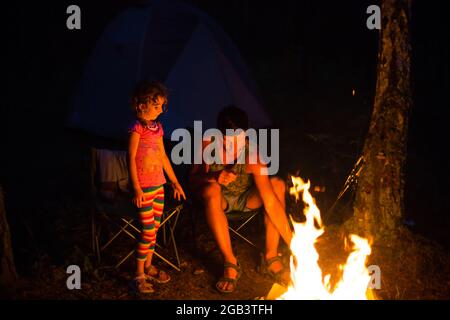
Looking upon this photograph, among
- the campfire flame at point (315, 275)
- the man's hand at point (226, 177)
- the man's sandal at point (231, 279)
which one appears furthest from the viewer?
the man's hand at point (226, 177)

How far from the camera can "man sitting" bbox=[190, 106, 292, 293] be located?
3.18 metres

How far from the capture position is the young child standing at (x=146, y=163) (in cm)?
292

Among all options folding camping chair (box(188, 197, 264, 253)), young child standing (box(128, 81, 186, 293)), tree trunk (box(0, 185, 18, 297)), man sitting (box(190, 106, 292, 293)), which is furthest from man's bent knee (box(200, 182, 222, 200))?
tree trunk (box(0, 185, 18, 297))

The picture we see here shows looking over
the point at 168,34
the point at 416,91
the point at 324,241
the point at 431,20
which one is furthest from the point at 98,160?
the point at 431,20

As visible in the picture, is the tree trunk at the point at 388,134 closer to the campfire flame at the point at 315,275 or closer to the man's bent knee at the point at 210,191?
the campfire flame at the point at 315,275

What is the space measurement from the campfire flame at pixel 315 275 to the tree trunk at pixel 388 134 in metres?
0.27

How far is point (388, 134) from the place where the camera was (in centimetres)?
326

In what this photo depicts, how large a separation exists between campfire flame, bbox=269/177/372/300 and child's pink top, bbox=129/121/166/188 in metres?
1.08

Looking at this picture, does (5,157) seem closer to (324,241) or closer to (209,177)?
(209,177)

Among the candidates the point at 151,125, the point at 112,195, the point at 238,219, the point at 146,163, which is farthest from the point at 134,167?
the point at 238,219

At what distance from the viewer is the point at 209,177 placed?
10.8 ft

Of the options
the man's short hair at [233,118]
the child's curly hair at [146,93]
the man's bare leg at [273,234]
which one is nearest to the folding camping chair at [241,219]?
the man's bare leg at [273,234]

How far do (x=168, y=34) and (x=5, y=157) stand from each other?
268 cm
